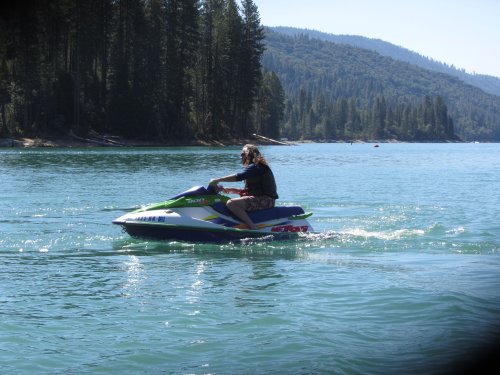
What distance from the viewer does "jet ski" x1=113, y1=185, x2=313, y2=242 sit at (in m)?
14.4

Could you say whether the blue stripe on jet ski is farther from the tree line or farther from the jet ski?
the tree line

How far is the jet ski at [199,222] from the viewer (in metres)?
14.4

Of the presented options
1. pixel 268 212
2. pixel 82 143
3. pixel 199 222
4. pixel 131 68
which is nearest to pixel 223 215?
pixel 199 222

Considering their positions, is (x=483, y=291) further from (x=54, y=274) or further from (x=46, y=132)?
(x=46, y=132)

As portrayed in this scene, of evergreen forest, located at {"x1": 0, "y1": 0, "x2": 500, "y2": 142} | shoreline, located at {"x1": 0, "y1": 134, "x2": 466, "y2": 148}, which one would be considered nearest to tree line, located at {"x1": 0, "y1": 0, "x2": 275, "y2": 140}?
evergreen forest, located at {"x1": 0, "y1": 0, "x2": 500, "y2": 142}

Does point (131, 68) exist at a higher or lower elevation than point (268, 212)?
higher

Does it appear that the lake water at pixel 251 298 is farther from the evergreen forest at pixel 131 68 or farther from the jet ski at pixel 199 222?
the evergreen forest at pixel 131 68

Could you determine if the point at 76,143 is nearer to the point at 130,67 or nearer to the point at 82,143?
the point at 82,143

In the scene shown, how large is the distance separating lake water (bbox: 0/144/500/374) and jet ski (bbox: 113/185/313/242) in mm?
299

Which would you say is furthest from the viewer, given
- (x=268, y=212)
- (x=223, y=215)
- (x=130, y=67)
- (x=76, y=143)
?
(x=130, y=67)

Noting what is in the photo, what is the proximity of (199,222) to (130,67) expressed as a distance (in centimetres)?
6922

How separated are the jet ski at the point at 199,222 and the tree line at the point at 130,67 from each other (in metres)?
52.7

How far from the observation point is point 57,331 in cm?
819

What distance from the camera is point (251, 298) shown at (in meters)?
9.83
